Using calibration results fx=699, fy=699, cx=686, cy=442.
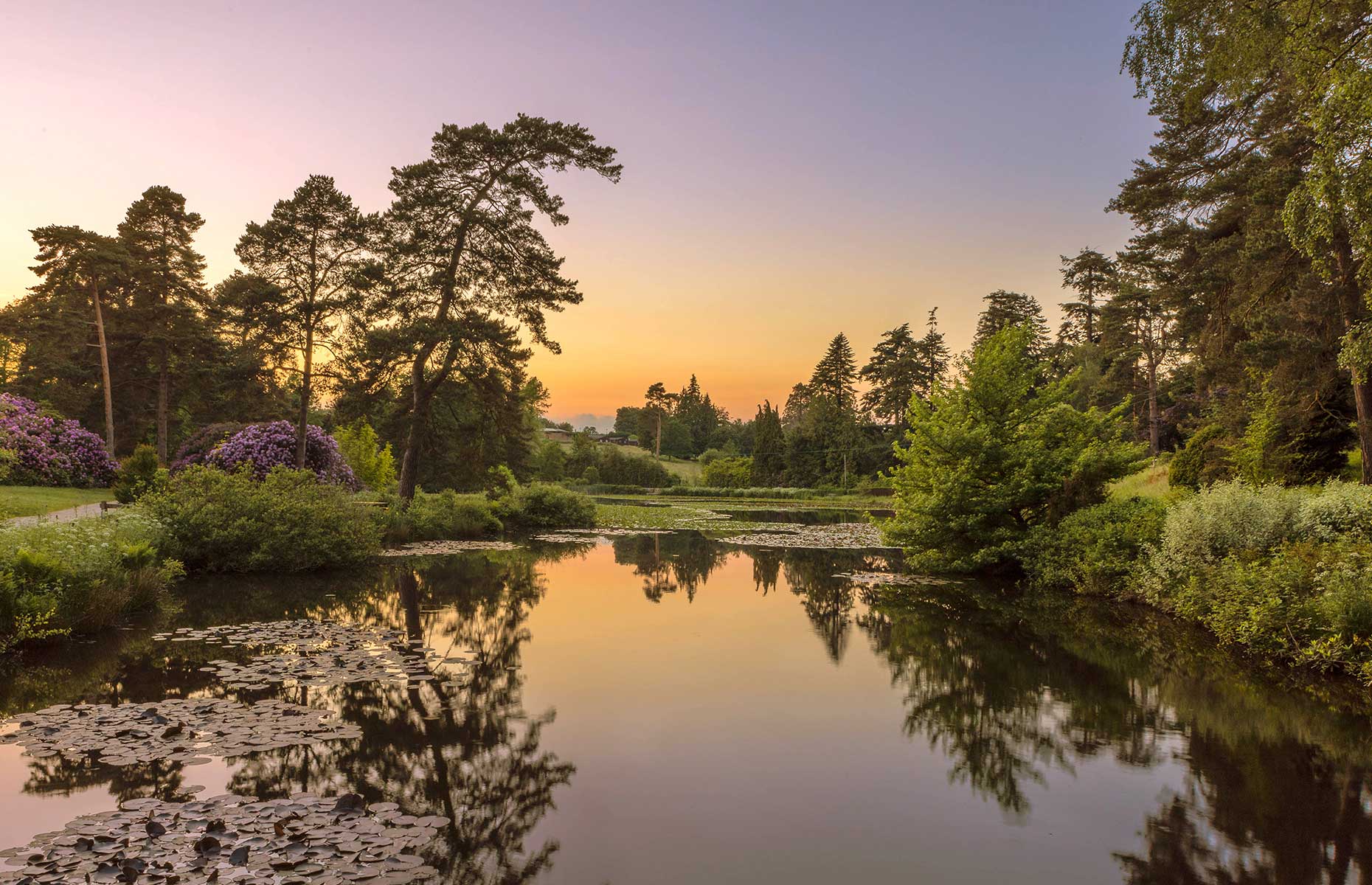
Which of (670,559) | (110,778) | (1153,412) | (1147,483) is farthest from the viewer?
(1153,412)

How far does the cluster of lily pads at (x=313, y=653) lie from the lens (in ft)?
27.4

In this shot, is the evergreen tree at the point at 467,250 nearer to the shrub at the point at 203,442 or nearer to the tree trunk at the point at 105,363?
the shrub at the point at 203,442

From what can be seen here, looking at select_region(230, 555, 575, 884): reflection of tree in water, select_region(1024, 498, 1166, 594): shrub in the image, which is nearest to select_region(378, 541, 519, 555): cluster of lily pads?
select_region(230, 555, 575, 884): reflection of tree in water

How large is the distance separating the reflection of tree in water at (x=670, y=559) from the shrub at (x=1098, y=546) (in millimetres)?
7885

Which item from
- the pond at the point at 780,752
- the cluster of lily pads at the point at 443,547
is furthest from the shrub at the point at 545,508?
the pond at the point at 780,752

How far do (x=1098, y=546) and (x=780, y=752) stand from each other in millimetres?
10617

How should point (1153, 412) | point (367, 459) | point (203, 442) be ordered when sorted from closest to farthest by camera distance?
1. point (203, 442)
2. point (367, 459)
3. point (1153, 412)

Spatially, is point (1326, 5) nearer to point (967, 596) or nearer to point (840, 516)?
point (967, 596)

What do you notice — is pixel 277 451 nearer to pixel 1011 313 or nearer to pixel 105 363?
pixel 105 363

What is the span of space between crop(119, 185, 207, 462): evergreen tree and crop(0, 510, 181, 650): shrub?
85.1 feet

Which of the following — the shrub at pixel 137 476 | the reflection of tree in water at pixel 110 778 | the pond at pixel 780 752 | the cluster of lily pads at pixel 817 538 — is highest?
the shrub at pixel 137 476

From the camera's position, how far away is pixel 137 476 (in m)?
21.8

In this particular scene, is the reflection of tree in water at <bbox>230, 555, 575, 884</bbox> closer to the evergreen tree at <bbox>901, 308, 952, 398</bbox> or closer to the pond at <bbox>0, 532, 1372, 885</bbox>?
the pond at <bbox>0, 532, 1372, 885</bbox>

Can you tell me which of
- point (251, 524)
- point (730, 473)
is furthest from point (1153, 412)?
point (251, 524)
